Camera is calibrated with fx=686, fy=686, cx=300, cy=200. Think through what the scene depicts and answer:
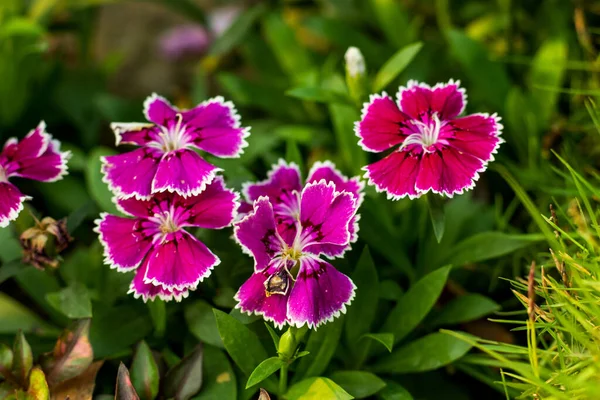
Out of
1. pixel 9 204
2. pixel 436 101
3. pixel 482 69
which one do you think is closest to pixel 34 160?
pixel 9 204

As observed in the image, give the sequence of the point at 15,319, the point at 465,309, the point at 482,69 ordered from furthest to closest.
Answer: the point at 482,69, the point at 15,319, the point at 465,309

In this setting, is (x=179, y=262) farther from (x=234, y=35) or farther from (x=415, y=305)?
(x=234, y=35)

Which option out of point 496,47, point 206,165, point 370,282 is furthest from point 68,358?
point 496,47

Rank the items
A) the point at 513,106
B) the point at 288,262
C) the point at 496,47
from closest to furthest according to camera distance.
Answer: the point at 288,262, the point at 513,106, the point at 496,47

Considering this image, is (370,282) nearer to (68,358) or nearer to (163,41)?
(68,358)

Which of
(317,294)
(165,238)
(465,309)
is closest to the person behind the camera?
(317,294)

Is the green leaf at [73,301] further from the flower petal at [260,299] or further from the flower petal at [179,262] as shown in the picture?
the flower petal at [260,299]
